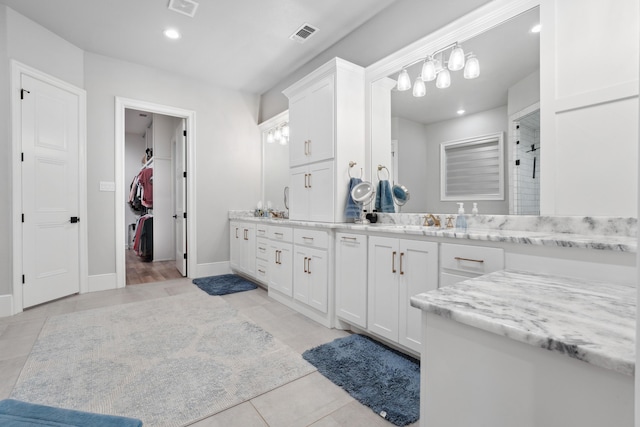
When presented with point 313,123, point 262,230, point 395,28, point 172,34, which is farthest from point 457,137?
point 172,34

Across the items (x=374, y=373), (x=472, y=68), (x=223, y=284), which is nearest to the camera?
(x=374, y=373)

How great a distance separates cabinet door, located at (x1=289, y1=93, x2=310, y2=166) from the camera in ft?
10.2

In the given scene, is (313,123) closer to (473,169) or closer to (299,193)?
(299,193)

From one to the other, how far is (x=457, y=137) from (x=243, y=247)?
3.06 meters

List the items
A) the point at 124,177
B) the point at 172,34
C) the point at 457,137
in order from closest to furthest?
the point at 457,137
the point at 172,34
the point at 124,177

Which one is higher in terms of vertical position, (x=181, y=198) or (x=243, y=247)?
(x=181, y=198)

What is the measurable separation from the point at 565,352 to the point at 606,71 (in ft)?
5.93

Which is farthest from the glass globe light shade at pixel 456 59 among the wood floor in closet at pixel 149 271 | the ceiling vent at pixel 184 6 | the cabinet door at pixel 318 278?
the wood floor in closet at pixel 149 271

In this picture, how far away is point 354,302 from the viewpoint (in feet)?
7.72

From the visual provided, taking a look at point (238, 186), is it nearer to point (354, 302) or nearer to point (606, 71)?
point (354, 302)

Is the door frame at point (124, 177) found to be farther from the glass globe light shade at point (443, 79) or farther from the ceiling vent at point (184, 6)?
the glass globe light shade at point (443, 79)

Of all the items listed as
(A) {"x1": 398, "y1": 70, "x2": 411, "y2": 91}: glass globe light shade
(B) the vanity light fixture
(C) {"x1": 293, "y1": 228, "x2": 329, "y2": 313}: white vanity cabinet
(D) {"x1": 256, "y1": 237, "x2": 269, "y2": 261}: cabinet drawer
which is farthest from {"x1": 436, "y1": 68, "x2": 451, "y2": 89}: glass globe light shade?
(D) {"x1": 256, "y1": 237, "x2": 269, "y2": 261}: cabinet drawer

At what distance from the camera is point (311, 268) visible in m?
2.74

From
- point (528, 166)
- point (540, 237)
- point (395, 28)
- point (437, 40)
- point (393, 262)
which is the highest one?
point (395, 28)
